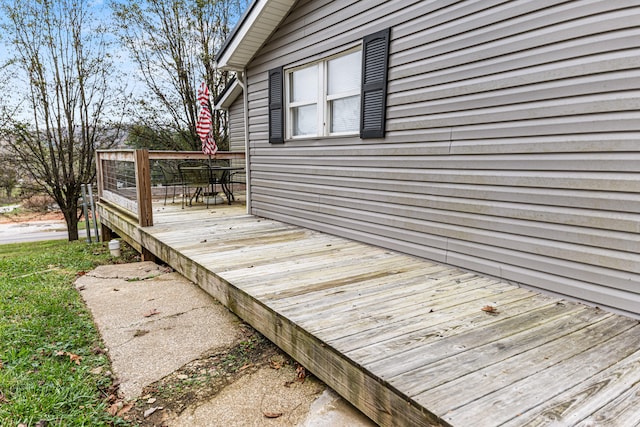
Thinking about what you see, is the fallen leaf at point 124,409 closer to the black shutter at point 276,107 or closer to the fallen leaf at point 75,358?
the fallen leaf at point 75,358

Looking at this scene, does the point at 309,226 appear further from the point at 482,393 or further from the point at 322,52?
the point at 482,393

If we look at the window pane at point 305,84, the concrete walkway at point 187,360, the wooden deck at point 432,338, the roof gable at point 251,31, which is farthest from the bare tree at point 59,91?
the wooden deck at point 432,338

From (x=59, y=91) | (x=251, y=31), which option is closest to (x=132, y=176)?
(x=251, y=31)

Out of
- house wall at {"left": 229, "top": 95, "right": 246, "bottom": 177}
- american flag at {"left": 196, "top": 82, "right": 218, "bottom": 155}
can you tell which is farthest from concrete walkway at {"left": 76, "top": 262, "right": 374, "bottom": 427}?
house wall at {"left": 229, "top": 95, "right": 246, "bottom": 177}

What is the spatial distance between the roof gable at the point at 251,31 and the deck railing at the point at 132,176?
1610 mm

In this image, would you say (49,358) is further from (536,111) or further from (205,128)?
(205,128)

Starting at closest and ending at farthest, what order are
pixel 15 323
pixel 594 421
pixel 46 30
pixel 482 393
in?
1. pixel 594 421
2. pixel 482 393
3. pixel 15 323
4. pixel 46 30

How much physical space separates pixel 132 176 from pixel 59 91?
6.48 meters

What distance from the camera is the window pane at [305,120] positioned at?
4605 mm

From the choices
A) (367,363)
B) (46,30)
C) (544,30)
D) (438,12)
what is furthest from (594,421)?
(46,30)

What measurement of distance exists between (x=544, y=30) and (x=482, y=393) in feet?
7.62

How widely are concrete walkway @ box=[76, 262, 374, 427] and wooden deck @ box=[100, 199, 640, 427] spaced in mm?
183

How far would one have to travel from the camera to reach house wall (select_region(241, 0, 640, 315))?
220 centimetres

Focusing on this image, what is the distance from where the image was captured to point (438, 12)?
307 centimetres
